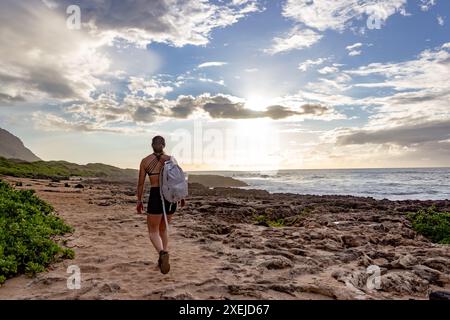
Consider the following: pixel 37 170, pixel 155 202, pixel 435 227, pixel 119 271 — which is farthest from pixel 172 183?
pixel 37 170

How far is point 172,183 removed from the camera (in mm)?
6906

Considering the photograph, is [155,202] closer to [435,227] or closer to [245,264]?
[245,264]

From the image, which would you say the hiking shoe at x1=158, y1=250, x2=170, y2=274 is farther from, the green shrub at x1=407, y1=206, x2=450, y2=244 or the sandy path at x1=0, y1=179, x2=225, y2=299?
the green shrub at x1=407, y1=206, x2=450, y2=244

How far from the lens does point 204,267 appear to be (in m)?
7.38

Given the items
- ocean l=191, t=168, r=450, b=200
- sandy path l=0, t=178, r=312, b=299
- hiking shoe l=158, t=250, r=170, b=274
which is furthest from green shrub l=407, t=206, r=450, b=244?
ocean l=191, t=168, r=450, b=200

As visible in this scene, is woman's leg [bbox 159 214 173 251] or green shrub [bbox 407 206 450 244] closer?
woman's leg [bbox 159 214 173 251]

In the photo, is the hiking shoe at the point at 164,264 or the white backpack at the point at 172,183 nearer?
the hiking shoe at the point at 164,264

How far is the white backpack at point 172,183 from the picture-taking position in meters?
6.90

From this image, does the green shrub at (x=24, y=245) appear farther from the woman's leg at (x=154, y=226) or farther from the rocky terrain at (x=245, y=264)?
the woman's leg at (x=154, y=226)

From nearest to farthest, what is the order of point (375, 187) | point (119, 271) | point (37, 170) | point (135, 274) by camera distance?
point (135, 274) < point (119, 271) < point (37, 170) < point (375, 187)

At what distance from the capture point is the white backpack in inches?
272

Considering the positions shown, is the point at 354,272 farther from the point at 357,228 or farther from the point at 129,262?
the point at 357,228

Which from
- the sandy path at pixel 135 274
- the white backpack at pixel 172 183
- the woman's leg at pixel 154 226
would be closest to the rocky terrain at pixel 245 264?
the sandy path at pixel 135 274
